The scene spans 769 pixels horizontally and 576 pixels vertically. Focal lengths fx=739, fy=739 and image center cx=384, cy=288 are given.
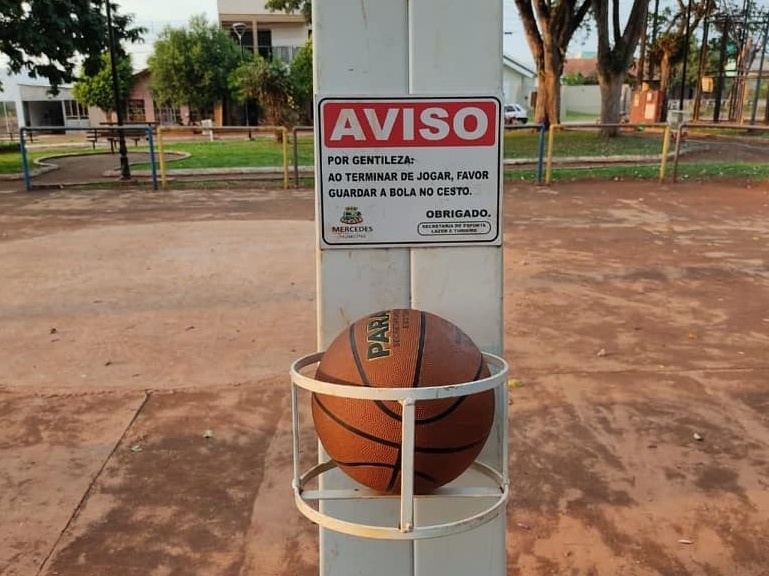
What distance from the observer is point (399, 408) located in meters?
1.64

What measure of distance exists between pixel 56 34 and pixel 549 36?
1500 centimetres

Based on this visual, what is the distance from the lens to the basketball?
1652 millimetres

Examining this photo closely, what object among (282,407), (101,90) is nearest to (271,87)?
(101,90)

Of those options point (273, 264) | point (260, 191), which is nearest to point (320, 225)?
point (273, 264)

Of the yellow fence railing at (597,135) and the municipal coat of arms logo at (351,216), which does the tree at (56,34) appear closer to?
the yellow fence railing at (597,135)

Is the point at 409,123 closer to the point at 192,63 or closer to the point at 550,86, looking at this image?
the point at 550,86

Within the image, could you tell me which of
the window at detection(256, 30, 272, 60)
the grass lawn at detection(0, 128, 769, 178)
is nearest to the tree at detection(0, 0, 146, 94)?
the grass lawn at detection(0, 128, 769, 178)

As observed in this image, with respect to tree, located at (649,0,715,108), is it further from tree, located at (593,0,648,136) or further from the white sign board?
the white sign board

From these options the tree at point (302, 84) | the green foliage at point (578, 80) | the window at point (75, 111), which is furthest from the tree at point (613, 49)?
the green foliage at point (578, 80)

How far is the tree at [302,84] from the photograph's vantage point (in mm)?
29797

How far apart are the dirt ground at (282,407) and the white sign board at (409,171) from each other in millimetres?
1363

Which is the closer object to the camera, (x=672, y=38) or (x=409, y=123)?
(x=409, y=123)

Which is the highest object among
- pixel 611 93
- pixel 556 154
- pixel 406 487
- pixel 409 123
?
pixel 611 93

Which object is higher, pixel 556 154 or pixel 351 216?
pixel 351 216
